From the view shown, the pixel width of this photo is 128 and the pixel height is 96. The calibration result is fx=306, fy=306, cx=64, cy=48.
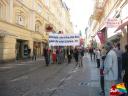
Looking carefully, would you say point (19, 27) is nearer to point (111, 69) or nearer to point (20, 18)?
point (20, 18)

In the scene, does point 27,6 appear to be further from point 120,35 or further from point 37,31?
point 120,35

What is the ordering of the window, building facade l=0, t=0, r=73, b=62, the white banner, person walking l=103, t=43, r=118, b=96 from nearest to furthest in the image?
person walking l=103, t=43, r=118, b=96
the white banner
building facade l=0, t=0, r=73, b=62
the window

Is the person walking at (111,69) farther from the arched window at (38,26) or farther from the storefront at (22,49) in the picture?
the arched window at (38,26)

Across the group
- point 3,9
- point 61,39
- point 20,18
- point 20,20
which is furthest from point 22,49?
point 61,39

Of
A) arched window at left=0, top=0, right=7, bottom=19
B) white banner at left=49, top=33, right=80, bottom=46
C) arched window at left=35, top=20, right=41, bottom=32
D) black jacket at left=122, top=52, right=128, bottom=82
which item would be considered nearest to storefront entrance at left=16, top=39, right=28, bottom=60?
arched window at left=0, top=0, right=7, bottom=19

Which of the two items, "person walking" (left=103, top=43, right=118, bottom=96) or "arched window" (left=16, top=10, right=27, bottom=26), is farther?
"arched window" (left=16, top=10, right=27, bottom=26)

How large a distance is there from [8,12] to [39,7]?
1653 cm

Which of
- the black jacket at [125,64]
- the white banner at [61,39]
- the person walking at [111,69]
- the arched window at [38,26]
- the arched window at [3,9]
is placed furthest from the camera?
the arched window at [38,26]

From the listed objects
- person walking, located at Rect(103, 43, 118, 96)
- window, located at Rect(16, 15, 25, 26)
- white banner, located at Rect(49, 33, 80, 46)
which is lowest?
person walking, located at Rect(103, 43, 118, 96)

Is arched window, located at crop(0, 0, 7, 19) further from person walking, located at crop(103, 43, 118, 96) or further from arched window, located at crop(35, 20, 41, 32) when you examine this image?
person walking, located at crop(103, 43, 118, 96)

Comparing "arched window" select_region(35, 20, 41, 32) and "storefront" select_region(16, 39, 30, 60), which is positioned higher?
"arched window" select_region(35, 20, 41, 32)

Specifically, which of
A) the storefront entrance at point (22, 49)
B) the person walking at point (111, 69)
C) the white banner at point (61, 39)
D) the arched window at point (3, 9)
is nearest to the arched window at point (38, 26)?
the storefront entrance at point (22, 49)

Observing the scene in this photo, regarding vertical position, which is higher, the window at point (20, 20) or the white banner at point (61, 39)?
the window at point (20, 20)

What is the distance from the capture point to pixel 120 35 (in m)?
25.5
